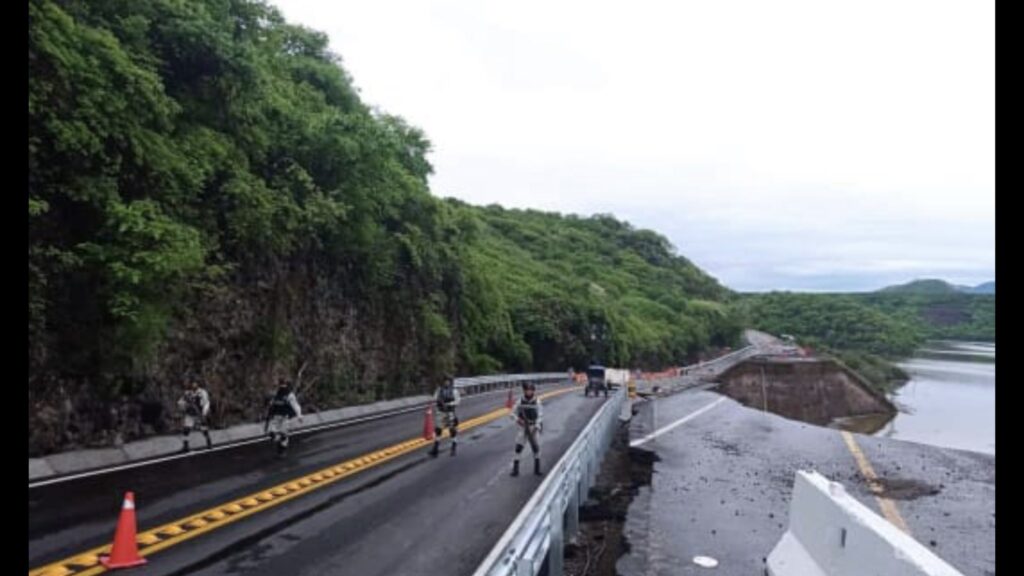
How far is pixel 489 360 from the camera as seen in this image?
1855 inches

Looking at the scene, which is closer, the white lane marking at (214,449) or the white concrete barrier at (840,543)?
the white concrete barrier at (840,543)

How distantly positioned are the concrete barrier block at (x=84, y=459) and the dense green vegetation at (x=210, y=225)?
596mm

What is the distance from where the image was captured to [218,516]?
964 cm

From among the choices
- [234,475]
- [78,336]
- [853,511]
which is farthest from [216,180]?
[853,511]

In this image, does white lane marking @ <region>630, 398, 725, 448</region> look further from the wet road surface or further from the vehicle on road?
the vehicle on road

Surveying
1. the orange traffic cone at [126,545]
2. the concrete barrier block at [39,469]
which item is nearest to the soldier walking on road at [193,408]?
the concrete barrier block at [39,469]

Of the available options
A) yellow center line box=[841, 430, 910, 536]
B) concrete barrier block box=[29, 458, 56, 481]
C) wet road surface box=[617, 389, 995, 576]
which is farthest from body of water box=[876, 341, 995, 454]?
concrete barrier block box=[29, 458, 56, 481]

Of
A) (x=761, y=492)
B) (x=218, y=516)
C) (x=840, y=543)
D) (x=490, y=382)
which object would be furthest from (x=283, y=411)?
(x=490, y=382)

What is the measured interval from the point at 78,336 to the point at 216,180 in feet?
20.7

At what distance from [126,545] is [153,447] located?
7.76 metres

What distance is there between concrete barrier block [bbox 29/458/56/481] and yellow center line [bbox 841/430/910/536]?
13.2 meters

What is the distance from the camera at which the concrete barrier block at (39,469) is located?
38.4 ft

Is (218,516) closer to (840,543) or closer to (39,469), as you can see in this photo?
(39,469)

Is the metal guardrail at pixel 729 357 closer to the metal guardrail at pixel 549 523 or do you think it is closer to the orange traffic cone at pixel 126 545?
the metal guardrail at pixel 549 523
